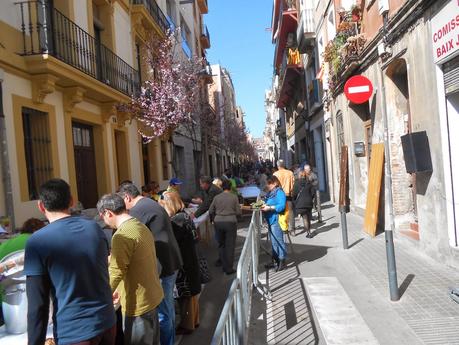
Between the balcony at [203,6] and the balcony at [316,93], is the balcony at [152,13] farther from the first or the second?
the balcony at [203,6]

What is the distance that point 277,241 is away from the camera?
779cm

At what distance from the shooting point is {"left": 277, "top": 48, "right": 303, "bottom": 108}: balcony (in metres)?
25.6

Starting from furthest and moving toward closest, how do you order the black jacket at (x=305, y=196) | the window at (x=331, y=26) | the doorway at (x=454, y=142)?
the window at (x=331, y=26)
the black jacket at (x=305, y=196)
the doorway at (x=454, y=142)

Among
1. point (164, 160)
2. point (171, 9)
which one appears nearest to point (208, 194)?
point (164, 160)

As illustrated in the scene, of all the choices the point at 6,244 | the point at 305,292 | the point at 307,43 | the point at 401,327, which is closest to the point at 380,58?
the point at 305,292

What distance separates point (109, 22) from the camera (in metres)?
14.4

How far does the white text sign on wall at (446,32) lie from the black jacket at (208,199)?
4.62 metres

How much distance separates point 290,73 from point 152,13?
12012 mm

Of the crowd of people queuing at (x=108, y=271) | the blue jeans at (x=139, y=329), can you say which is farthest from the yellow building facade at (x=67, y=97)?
the blue jeans at (x=139, y=329)

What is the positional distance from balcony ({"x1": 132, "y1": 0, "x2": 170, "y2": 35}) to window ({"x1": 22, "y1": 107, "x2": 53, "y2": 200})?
815 cm

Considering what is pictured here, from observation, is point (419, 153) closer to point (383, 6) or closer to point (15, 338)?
point (383, 6)

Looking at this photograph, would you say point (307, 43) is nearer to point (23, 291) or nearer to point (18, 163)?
Result: point (18, 163)

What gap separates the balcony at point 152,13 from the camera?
16.6 metres

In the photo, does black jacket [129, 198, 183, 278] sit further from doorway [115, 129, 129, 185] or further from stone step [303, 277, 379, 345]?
doorway [115, 129, 129, 185]
